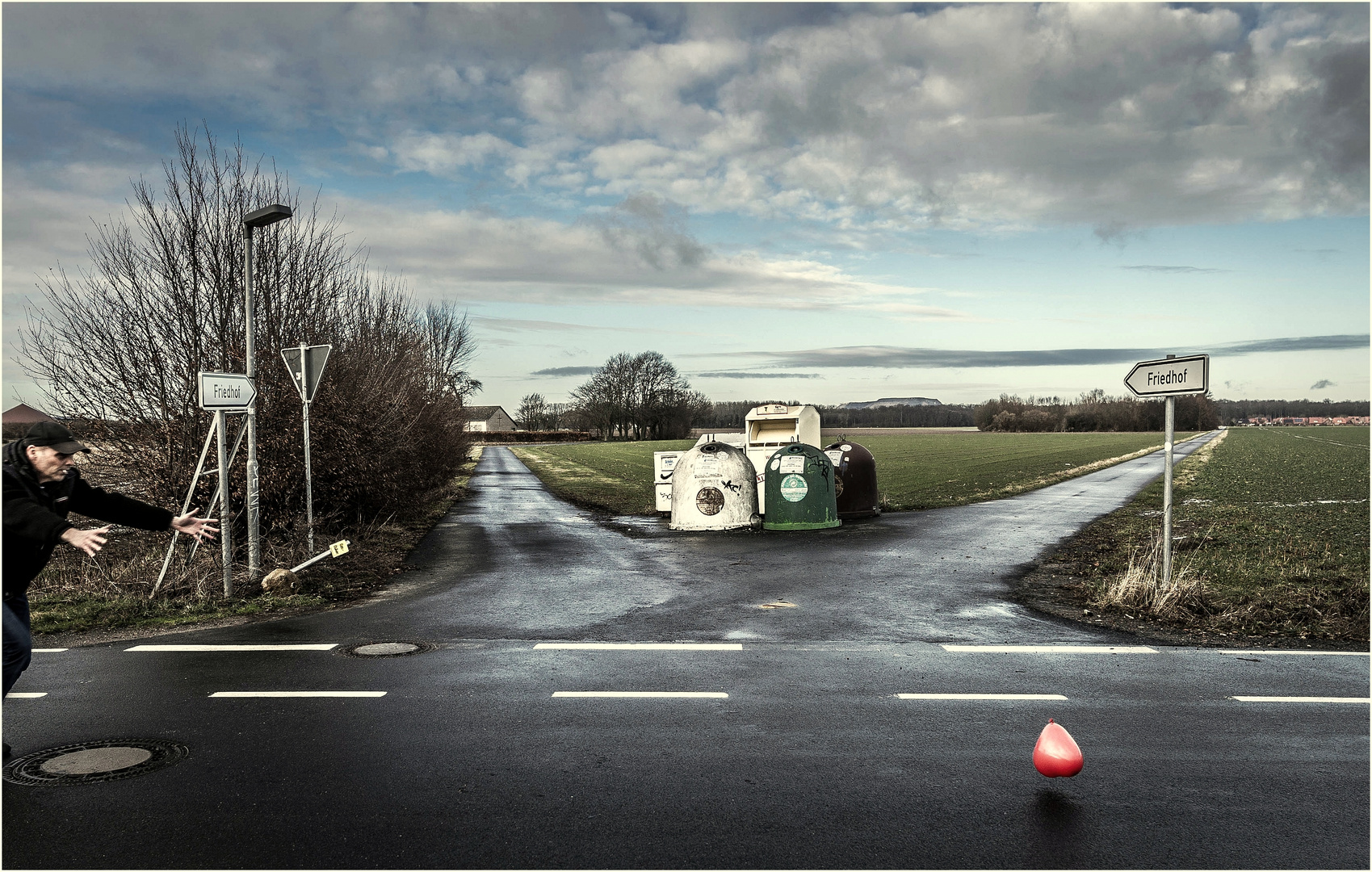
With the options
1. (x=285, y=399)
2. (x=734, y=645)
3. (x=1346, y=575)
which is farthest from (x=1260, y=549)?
(x=285, y=399)

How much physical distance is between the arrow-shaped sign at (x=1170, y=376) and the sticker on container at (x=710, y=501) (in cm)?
758

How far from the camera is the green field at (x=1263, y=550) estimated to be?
8828 millimetres

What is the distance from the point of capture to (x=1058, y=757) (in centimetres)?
458

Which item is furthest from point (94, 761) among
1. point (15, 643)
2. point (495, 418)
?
point (495, 418)

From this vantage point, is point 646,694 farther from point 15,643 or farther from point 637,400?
point 637,400

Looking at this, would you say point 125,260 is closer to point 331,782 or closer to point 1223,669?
point 331,782

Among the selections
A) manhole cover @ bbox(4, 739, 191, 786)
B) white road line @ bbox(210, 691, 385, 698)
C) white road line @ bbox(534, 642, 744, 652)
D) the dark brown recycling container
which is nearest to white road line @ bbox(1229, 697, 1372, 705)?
white road line @ bbox(534, 642, 744, 652)

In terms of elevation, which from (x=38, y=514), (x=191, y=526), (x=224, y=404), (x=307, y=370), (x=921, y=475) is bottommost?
(x=921, y=475)

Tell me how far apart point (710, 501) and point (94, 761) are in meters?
12.1

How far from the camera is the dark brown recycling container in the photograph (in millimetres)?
18594

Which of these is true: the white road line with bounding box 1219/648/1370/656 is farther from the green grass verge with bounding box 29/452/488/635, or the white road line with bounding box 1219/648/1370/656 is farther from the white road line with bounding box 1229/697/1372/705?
the green grass verge with bounding box 29/452/488/635

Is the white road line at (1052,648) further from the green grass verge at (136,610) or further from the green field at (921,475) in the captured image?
the green field at (921,475)

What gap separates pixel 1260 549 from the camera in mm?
13680

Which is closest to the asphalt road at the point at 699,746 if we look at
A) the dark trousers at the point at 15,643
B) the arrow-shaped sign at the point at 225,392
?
the dark trousers at the point at 15,643
